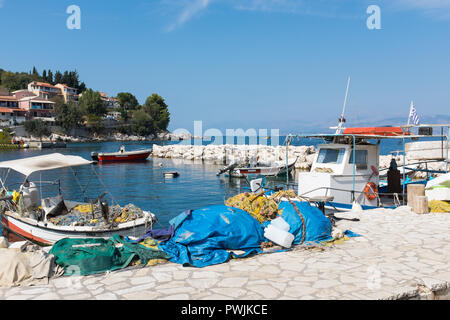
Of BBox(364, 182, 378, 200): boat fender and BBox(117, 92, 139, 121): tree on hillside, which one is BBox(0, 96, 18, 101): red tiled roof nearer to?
BBox(117, 92, 139, 121): tree on hillside

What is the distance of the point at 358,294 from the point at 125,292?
328cm

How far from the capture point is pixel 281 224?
805 cm

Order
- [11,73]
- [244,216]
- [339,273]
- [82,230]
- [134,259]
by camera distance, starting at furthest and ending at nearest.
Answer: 1. [11,73]
2. [82,230]
3. [244,216]
4. [134,259]
5. [339,273]

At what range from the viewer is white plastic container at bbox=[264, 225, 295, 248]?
7.53 meters

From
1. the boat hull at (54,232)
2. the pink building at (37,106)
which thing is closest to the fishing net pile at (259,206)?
the boat hull at (54,232)

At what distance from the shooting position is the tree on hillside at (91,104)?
117 metres

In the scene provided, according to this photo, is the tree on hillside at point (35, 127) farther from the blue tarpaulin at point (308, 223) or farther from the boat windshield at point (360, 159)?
the blue tarpaulin at point (308, 223)

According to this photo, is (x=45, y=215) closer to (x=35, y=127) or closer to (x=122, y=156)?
(x=122, y=156)

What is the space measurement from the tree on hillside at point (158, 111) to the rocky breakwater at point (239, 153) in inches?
3356

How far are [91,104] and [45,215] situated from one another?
11234 centimetres
